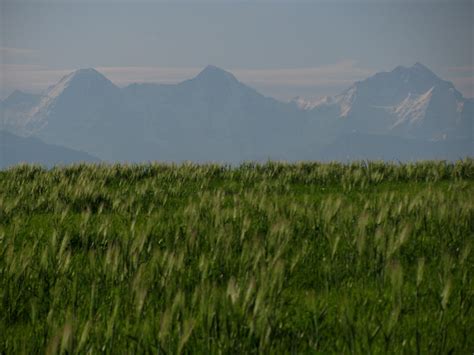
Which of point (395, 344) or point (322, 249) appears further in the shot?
point (322, 249)

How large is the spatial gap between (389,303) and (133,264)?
5.68ft

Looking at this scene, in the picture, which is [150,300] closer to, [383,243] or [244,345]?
[244,345]

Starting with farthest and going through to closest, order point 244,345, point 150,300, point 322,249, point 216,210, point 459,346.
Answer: point 216,210, point 322,249, point 150,300, point 459,346, point 244,345

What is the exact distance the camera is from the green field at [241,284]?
2.71 m

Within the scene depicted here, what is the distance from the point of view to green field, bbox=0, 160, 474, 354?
2713 mm

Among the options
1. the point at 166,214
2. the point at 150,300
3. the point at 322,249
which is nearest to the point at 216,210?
the point at 322,249

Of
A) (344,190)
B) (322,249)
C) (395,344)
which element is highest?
(344,190)

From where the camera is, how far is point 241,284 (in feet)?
11.0

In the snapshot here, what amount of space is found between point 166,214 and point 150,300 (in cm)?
339

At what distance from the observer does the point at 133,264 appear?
384 centimetres

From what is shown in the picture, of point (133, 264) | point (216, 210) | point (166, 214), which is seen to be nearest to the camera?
point (133, 264)

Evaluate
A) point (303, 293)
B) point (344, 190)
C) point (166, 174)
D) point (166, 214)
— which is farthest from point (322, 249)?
point (166, 174)

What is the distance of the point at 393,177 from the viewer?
11695 mm

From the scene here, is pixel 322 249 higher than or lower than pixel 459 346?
higher
